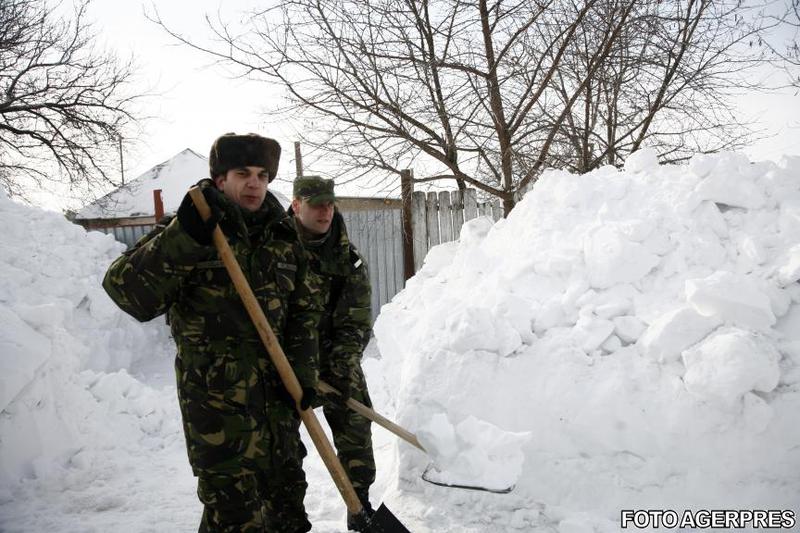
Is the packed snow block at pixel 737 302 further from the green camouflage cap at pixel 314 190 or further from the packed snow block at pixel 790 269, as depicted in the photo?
the green camouflage cap at pixel 314 190

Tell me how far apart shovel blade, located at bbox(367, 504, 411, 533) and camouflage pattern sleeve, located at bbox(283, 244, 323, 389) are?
665mm

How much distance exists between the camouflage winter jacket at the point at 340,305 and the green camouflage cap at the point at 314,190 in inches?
7.3

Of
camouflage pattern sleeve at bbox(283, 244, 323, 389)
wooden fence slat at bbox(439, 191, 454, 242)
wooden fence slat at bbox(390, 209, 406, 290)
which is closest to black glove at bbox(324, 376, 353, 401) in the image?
camouflage pattern sleeve at bbox(283, 244, 323, 389)

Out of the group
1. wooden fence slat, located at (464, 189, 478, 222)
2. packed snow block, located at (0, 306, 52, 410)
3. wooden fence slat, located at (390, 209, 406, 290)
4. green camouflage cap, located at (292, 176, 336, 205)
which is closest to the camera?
green camouflage cap, located at (292, 176, 336, 205)

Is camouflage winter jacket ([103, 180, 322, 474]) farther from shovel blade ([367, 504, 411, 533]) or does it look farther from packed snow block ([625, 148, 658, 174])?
packed snow block ([625, 148, 658, 174])

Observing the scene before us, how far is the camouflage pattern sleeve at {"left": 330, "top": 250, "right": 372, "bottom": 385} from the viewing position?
2.82 metres

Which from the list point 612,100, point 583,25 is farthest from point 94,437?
point 612,100

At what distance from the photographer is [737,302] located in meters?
2.90

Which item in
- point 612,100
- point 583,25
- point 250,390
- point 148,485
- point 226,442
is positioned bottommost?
point 148,485

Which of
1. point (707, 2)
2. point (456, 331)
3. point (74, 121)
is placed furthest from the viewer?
point (74, 121)

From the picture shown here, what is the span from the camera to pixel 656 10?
4.82 m

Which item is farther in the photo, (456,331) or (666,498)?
(456,331)

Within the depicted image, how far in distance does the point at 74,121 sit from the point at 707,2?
9.31 metres

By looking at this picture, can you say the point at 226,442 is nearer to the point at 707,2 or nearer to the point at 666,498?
the point at 666,498
